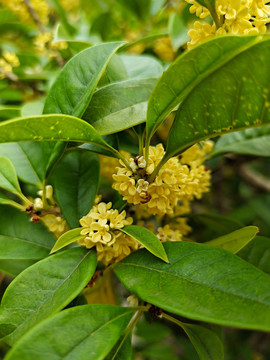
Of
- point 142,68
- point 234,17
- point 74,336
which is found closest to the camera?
point 74,336

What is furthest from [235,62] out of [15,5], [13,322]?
[15,5]

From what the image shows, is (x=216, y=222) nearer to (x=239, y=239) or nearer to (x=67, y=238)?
(x=239, y=239)

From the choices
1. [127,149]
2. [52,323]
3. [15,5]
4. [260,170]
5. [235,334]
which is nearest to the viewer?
[52,323]

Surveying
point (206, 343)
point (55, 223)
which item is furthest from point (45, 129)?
point (206, 343)

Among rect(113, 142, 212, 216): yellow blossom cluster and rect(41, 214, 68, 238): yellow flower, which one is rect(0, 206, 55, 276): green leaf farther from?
rect(113, 142, 212, 216): yellow blossom cluster

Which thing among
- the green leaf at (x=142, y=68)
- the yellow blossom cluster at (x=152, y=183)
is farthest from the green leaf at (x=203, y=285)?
the green leaf at (x=142, y=68)

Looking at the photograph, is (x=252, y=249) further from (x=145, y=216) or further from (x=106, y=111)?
(x=106, y=111)
